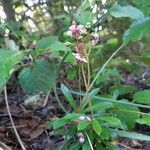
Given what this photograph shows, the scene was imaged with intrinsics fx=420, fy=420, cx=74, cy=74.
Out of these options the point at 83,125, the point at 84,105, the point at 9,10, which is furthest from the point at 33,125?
the point at 9,10

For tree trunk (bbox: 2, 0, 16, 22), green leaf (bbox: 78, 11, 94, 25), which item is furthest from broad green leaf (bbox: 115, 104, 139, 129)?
tree trunk (bbox: 2, 0, 16, 22)

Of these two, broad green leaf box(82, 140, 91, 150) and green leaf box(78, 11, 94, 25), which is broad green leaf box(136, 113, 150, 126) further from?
green leaf box(78, 11, 94, 25)

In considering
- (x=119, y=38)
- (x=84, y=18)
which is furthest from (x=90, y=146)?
(x=119, y=38)

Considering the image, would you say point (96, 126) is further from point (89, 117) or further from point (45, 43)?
point (45, 43)

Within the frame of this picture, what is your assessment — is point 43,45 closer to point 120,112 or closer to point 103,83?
point 120,112

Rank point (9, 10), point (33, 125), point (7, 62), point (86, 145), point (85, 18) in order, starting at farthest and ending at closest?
point (9, 10) < point (33, 125) < point (85, 18) < point (86, 145) < point (7, 62)

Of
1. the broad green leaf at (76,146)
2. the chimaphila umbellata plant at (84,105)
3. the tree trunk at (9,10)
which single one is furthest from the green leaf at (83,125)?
the tree trunk at (9,10)
